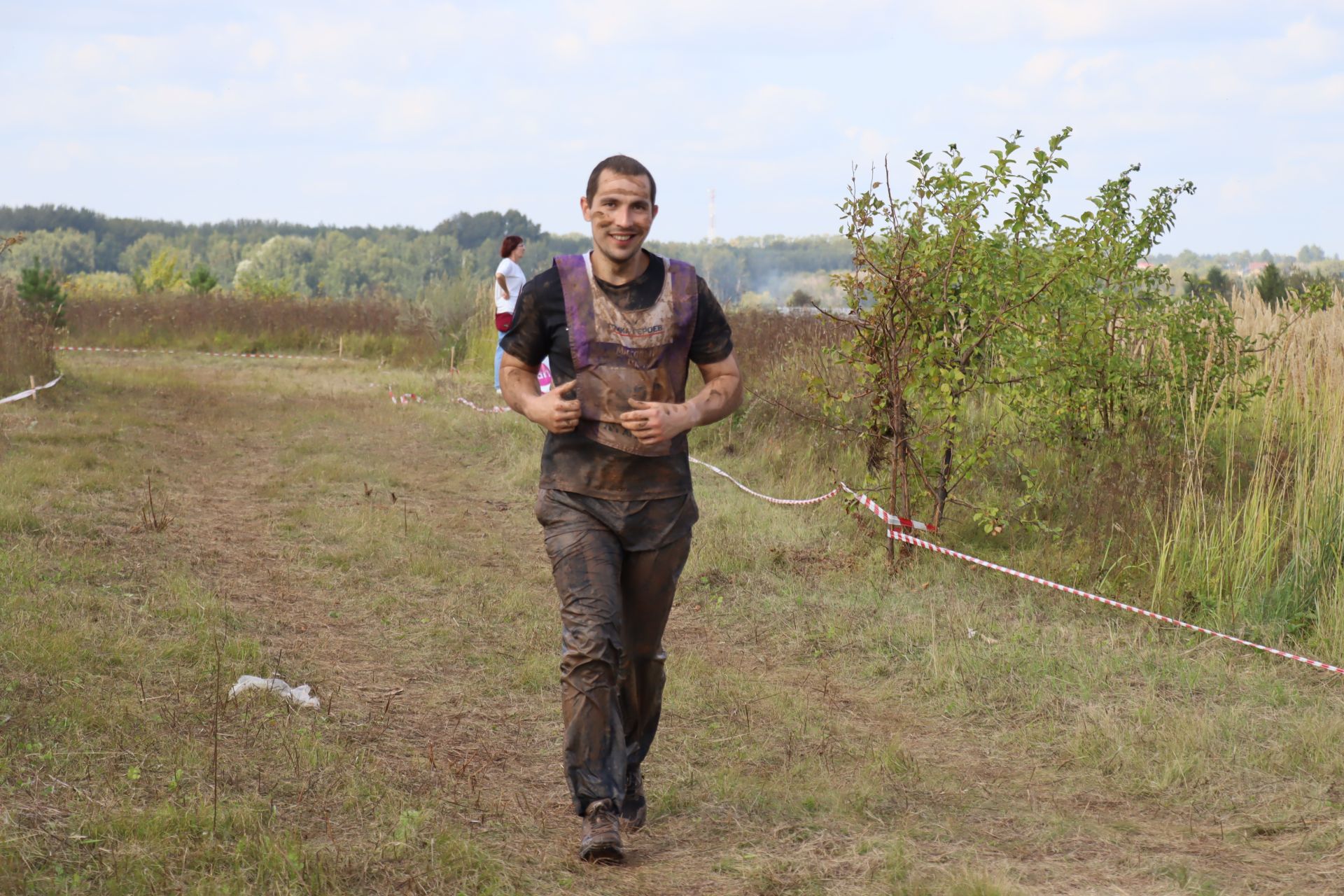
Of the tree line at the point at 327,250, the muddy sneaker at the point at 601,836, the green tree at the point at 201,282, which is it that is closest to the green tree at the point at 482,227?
the tree line at the point at 327,250

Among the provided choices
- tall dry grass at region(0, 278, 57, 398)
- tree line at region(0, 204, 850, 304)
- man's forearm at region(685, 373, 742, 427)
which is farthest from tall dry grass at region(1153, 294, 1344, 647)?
tree line at region(0, 204, 850, 304)

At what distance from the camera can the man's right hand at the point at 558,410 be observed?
3.85 m

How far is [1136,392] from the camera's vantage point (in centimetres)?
900

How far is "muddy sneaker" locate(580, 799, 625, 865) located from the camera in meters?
3.82

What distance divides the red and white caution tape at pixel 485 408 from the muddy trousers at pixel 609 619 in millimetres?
11516

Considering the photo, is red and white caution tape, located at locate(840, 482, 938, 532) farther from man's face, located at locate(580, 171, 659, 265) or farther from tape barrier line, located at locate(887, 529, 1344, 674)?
man's face, located at locate(580, 171, 659, 265)

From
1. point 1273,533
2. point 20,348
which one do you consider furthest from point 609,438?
point 20,348

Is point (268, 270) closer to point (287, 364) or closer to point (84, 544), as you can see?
point (287, 364)

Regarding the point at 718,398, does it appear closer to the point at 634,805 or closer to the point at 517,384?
the point at 517,384

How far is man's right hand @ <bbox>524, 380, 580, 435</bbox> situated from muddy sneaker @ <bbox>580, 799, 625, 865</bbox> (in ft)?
3.61

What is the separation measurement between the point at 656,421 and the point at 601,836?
47.5 inches

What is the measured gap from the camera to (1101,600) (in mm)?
6711

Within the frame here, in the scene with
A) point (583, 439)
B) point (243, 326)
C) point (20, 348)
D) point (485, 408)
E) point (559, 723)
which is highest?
point (583, 439)

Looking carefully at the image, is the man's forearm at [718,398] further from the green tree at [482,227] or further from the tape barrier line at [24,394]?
the green tree at [482,227]
